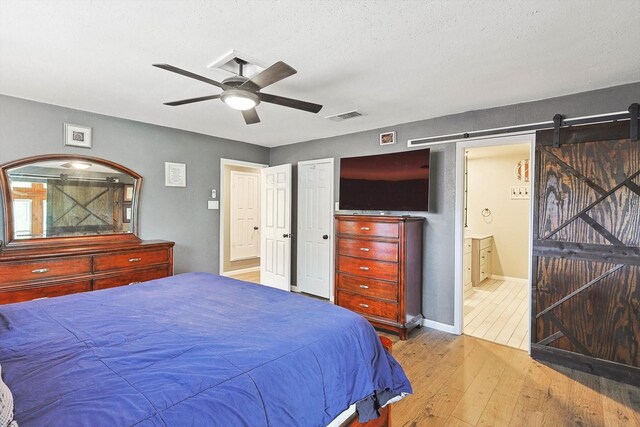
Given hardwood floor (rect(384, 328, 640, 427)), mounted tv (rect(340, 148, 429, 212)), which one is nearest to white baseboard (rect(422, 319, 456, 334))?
hardwood floor (rect(384, 328, 640, 427))

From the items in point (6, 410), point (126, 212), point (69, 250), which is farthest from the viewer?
point (126, 212)

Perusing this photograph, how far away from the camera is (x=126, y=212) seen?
3.81 m

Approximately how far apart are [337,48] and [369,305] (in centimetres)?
263

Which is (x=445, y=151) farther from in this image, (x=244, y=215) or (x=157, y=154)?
(x=244, y=215)

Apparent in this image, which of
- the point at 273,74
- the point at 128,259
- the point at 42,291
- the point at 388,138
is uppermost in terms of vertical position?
the point at 388,138

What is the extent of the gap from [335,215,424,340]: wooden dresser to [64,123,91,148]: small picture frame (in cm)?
295

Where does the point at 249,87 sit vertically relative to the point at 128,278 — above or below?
above

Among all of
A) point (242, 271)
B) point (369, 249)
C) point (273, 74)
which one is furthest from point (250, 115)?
point (242, 271)

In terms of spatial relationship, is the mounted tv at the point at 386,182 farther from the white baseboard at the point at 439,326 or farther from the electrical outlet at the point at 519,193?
the electrical outlet at the point at 519,193

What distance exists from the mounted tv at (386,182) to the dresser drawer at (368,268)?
722 millimetres

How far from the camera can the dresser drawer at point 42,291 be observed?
2.73 metres

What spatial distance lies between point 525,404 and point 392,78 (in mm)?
2593

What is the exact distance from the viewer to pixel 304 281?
4.96m

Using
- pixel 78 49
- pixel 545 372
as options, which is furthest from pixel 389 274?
pixel 78 49
